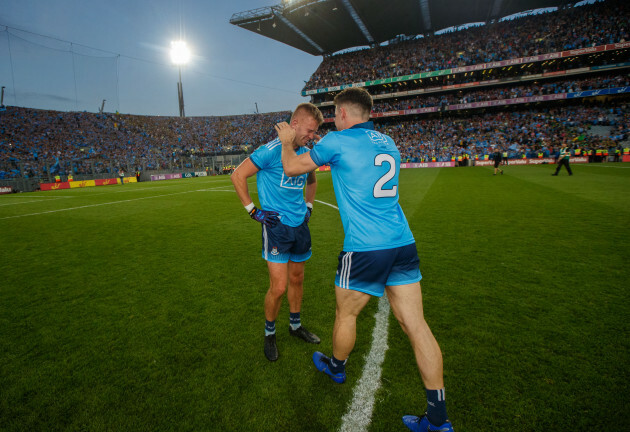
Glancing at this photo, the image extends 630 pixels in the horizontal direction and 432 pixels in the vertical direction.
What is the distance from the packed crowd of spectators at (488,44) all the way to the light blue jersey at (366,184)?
166ft

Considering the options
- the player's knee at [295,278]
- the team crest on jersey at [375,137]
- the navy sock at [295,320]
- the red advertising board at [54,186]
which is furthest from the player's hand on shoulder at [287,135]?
the red advertising board at [54,186]

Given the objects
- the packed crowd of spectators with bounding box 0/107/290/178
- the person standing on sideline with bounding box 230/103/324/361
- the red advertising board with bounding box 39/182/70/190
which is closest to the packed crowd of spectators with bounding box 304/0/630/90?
the packed crowd of spectators with bounding box 0/107/290/178

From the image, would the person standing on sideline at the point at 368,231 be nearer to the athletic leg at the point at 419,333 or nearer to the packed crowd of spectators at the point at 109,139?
the athletic leg at the point at 419,333

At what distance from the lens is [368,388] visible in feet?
7.74

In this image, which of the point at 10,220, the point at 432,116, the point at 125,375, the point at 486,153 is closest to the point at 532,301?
the point at 125,375

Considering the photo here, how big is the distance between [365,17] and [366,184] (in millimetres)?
48020

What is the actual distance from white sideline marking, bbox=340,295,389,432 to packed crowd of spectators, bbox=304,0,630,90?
166 ft

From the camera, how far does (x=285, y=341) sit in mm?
3092

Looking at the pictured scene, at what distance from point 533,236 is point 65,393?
7.73 meters

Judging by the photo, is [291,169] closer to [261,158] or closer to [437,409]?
[261,158]

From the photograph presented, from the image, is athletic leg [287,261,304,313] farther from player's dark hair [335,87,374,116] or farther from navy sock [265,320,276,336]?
player's dark hair [335,87,374,116]

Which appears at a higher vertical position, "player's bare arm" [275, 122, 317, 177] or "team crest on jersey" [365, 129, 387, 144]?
"team crest on jersey" [365, 129, 387, 144]

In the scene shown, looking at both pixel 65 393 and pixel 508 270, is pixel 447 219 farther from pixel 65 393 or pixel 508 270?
pixel 65 393

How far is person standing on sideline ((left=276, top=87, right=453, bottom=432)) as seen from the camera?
2008 mm
